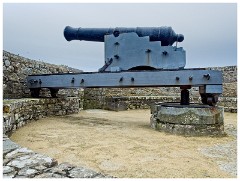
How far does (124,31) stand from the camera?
6.46 meters

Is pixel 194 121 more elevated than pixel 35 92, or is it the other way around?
pixel 35 92

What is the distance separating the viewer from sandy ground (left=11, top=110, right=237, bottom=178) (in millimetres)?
2666

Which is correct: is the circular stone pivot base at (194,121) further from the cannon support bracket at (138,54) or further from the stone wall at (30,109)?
the stone wall at (30,109)

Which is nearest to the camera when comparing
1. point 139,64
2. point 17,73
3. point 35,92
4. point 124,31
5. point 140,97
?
point 139,64

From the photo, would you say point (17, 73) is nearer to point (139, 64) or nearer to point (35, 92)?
point (35, 92)

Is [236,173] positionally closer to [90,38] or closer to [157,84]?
[157,84]

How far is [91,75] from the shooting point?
247 inches

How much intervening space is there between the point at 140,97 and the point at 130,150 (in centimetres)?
886

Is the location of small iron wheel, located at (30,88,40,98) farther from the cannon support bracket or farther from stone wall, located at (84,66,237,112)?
stone wall, located at (84,66,237,112)

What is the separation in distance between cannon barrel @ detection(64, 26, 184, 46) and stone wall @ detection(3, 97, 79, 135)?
1954mm

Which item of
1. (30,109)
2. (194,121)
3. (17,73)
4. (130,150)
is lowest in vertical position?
(130,150)

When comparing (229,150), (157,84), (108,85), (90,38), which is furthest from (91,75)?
(229,150)

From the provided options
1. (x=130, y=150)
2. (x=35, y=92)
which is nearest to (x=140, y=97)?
Result: (x=35, y=92)

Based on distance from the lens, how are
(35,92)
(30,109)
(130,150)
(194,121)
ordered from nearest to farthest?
(130,150)
(194,121)
(30,109)
(35,92)
